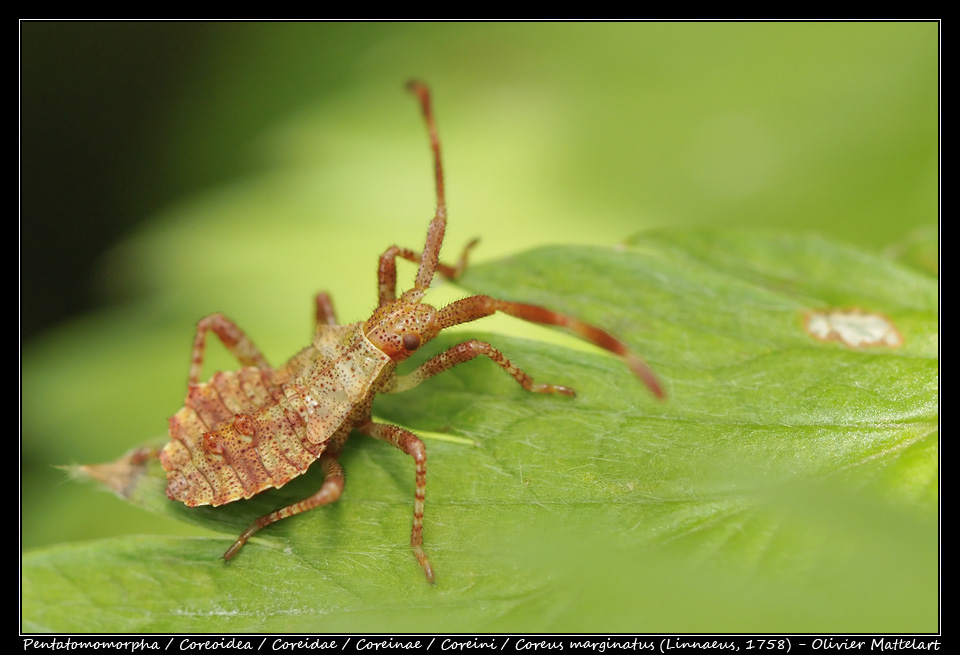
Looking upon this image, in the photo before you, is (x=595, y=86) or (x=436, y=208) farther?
(x=595, y=86)

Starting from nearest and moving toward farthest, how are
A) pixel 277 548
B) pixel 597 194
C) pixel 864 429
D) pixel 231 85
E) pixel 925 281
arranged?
pixel 864 429 → pixel 277 548 → pixel 925 281 → pixel 597 194 → pixel 231 85

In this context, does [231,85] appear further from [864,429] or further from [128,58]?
[864,429]

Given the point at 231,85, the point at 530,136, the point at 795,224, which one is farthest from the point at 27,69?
the point at 795,224

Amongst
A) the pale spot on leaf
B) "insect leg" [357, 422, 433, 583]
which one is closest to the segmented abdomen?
"insect leg" [357, 422, 433, 583]

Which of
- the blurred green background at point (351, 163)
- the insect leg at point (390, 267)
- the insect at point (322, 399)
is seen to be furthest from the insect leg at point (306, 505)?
the blurred green background at point (351, 163)

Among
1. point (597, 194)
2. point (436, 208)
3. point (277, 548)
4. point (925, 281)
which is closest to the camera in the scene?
point (277, 548)

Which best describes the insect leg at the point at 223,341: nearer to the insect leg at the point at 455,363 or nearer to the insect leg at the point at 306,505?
the insect leg at the point at 455,363

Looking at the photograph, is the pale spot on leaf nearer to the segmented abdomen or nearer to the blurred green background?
the blurred green background
